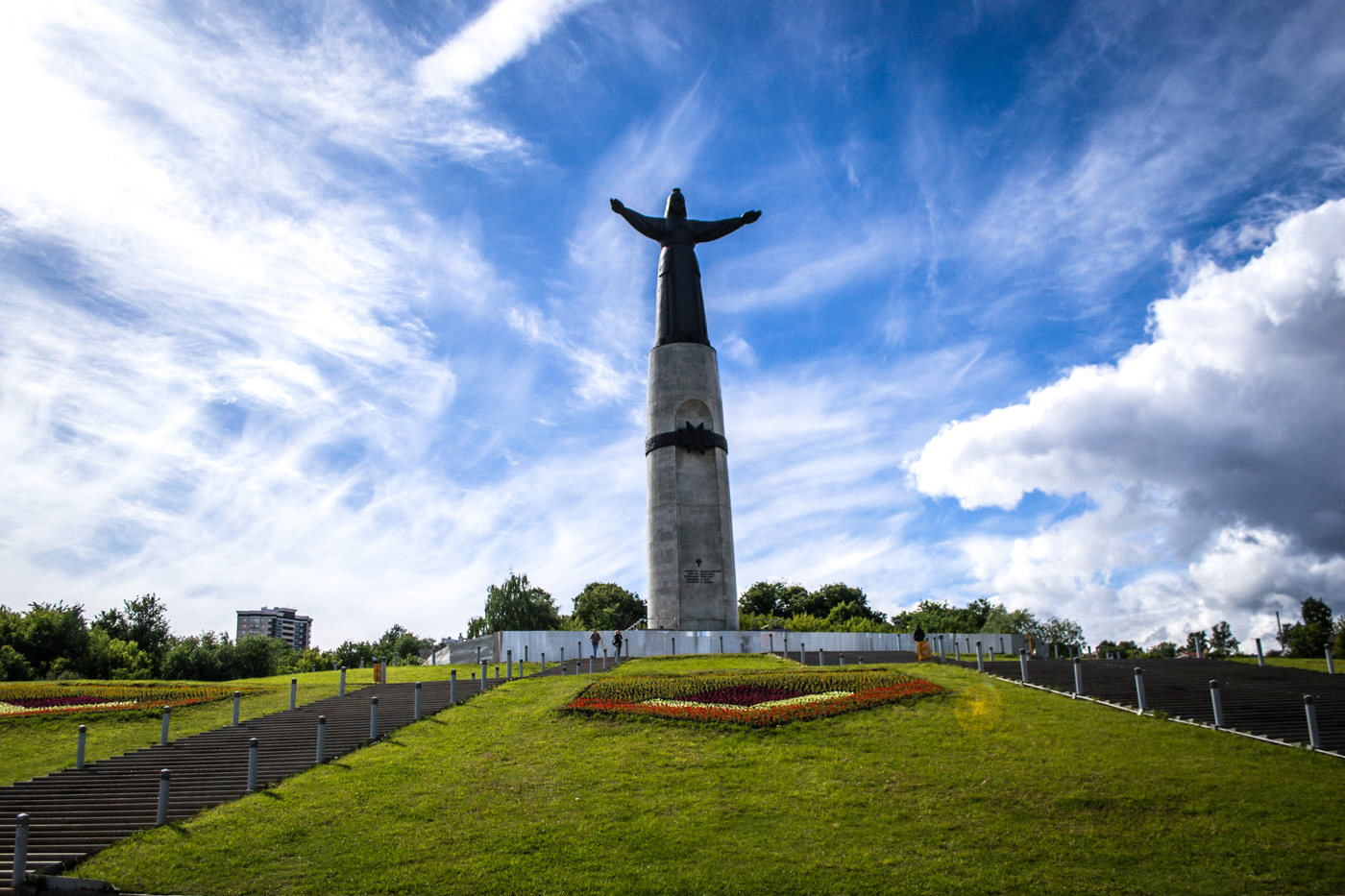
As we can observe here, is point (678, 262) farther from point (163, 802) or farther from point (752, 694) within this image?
point (163, 802)

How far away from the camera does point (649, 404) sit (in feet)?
129

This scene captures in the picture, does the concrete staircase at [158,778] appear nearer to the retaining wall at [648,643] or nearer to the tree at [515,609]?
the retaining wall at [648,643]

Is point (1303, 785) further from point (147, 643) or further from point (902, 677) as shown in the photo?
point (147, 643)

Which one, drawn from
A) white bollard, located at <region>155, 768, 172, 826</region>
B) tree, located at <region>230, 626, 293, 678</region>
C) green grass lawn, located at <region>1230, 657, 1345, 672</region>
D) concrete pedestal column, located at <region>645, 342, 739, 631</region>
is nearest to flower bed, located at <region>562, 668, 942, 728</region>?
white bollard, located at <region>155, 768, 172, 826</region>

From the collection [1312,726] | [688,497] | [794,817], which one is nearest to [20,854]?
[794,817]

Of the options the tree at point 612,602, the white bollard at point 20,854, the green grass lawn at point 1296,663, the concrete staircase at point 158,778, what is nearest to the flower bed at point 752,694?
the concrete staircase at point 158,778

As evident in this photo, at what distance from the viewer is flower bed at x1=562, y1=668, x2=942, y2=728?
1625cm

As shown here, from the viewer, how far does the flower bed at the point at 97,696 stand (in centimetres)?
2120

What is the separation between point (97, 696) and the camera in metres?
23.0

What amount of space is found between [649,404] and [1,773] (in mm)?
27154

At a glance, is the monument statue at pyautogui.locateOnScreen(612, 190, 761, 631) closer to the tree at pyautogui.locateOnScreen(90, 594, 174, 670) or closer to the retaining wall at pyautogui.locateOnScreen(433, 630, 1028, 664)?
the retaining wall at pyautogui.locateOnScreen(433, 630, 1028, 664)

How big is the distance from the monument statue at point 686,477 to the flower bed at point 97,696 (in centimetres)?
1694

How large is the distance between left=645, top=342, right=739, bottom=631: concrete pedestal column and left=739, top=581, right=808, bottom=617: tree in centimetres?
3451

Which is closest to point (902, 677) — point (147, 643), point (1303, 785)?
point (1303, 785)
